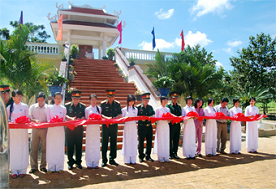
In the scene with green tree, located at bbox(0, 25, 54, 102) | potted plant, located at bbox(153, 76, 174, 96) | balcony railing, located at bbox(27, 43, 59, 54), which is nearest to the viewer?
green tree, located at bbox(0, 25, 54, 102)

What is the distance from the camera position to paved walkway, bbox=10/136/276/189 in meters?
4.09

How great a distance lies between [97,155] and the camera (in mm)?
5098

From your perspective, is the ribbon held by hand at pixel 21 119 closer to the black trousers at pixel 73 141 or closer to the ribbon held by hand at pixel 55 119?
the ribbon held by hand at pixel 55 119

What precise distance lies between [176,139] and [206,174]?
5.10ft

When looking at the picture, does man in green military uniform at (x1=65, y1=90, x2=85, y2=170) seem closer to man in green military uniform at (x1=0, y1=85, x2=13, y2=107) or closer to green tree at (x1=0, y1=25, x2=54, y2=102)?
man in green military uniform at (x1=0, y1=85, x2=13, y2=107)

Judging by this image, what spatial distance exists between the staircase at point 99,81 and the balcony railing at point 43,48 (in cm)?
176

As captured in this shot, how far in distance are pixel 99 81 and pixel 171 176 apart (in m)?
8.76

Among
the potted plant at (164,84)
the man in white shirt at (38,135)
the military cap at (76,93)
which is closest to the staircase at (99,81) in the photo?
the potted plant at (164,84)

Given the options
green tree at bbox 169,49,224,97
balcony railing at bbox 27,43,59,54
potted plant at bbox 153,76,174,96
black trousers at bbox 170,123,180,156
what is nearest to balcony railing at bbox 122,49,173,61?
balcony railing at bbox 27,43,59,54

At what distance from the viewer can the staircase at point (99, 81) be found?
1050cm

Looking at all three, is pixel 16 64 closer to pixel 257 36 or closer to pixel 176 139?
pixel 176 139

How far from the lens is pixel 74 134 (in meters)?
5.09

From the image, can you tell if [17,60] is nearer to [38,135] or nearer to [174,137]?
[38,135]

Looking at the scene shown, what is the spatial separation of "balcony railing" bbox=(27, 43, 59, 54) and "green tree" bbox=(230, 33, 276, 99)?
1450 cm
